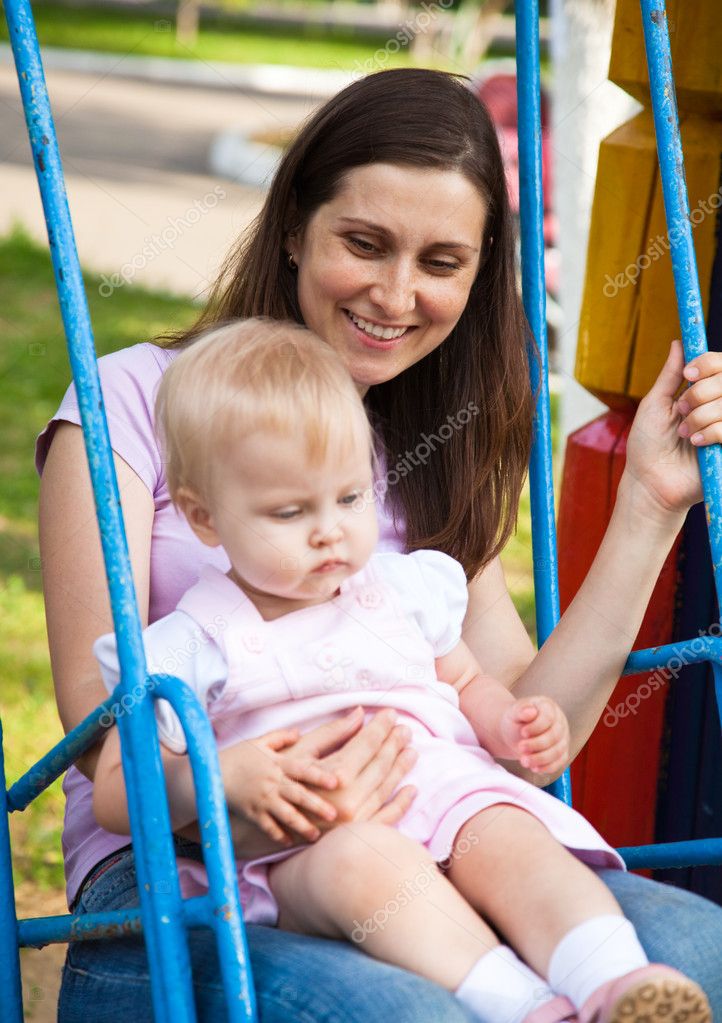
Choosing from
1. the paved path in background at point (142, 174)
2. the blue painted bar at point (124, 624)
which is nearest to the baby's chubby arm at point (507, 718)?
the blue painted bar at point (124, 624)

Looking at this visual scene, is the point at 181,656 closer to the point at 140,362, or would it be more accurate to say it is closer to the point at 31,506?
the point at 140,362

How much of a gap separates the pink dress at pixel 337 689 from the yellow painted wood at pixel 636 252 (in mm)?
891

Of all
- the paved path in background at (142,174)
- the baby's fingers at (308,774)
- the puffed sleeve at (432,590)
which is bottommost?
the baby's fingers at (308,774)

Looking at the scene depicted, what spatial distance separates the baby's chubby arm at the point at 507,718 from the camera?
1649 mm

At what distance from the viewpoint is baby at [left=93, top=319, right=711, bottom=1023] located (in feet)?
4.67

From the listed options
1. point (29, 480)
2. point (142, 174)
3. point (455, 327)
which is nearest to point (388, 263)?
point (455, 327)

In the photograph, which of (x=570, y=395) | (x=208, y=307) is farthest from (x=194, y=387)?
(x=570, y=395)

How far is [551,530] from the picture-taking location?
2.14m

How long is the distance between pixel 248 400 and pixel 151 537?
1.24 ft

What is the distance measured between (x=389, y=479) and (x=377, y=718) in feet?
1.85

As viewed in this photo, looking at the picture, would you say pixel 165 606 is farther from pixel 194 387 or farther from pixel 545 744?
pixel 545 744

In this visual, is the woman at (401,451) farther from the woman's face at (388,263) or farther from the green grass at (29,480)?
the green grass at (29,480)

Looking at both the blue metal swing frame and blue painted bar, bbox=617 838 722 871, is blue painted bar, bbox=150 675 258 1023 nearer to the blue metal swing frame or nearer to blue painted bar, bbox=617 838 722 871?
the blue metal swing frame

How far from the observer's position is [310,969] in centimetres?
140
